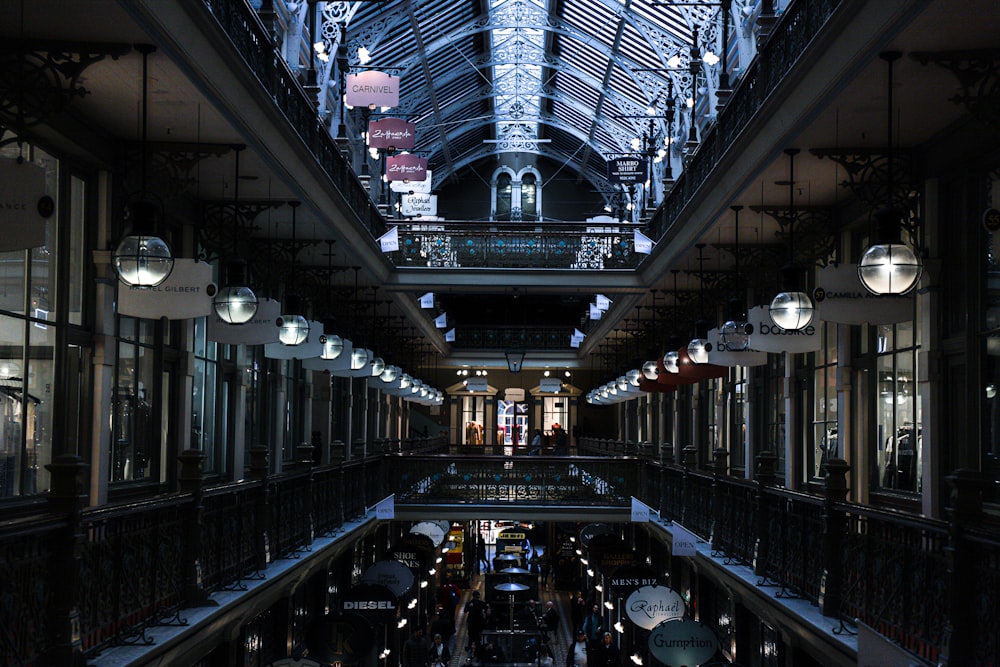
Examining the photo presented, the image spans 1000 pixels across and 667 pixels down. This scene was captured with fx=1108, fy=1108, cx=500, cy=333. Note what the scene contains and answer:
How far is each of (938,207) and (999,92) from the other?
3145mm

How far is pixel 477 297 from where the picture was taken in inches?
1767

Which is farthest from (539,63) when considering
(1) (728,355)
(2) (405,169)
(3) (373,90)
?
(1) (728,355)

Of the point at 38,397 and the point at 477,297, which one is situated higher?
the point at 477,297

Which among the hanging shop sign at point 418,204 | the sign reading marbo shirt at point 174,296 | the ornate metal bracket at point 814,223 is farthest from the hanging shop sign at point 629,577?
the hanging shop sign at point 418,204

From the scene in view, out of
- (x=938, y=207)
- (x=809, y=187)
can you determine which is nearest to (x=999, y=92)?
(x=938, y=207)

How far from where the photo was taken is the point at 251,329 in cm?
1230

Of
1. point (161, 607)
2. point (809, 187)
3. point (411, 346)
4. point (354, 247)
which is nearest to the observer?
point (161, 607)

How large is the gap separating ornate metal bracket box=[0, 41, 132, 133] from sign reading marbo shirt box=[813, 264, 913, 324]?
6.23 meters

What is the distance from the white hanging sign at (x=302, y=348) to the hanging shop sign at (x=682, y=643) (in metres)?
5.83

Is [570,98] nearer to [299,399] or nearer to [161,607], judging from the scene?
[299,399]

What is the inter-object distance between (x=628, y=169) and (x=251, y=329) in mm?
13874

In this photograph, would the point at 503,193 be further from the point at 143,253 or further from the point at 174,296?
the point at 143,253

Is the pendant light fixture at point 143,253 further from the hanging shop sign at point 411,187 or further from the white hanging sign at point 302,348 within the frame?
the hanging shop sign at point 411,187

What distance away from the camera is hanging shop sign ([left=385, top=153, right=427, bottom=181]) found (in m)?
23.0
